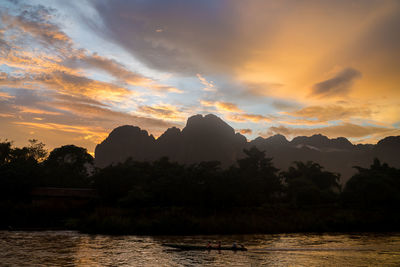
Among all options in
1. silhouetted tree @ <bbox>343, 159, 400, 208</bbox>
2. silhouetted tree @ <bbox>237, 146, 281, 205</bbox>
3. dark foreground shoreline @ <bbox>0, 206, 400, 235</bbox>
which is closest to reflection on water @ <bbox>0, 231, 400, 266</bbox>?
dark foreground shoreline @ <bbox>0, 206, 400, 235</bbox>

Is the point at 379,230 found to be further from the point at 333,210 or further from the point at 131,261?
the point at 131,261

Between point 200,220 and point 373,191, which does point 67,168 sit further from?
point 373,191

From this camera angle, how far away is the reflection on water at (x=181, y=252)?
70.0 ft

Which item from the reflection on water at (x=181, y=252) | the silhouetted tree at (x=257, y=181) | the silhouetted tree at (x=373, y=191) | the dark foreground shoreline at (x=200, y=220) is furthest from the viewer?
the silhouetted tree at (x=257, y=181)

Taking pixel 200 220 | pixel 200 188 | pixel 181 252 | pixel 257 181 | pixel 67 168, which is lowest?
pixel 181 252

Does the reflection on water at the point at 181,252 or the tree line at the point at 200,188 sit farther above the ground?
the tree line at the point at 200,188

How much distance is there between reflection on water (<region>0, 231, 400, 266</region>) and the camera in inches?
840

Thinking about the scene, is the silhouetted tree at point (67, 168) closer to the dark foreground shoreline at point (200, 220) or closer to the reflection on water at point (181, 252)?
the dark foreground shoreline at point (200, 220)

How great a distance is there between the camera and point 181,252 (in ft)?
81.5

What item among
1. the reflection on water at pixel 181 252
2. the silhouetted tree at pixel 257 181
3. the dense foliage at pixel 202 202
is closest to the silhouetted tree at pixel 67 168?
the dense foliage at pixel 202 202

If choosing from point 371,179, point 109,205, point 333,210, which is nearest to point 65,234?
point 109,205

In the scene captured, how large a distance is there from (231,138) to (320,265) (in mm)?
161692

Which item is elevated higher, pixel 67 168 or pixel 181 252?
pixel 67 168

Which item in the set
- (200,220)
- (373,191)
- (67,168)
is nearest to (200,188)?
(200,220)
